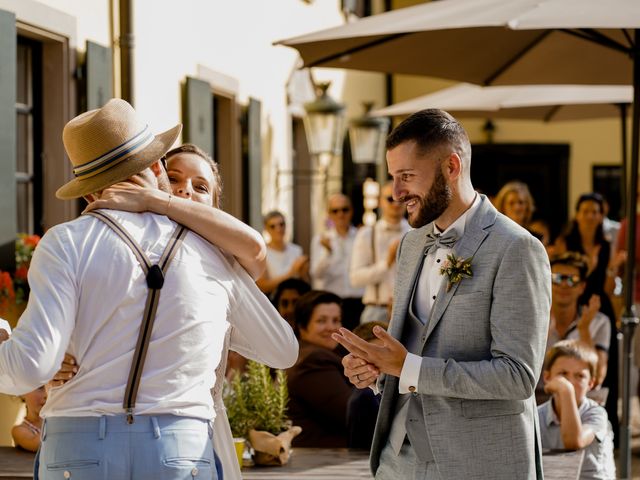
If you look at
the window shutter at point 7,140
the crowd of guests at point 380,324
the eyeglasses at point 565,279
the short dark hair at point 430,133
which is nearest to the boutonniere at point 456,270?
the short dark hair at point 430,133

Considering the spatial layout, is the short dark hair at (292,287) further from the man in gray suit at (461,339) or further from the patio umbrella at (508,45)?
the man in gray suit at (461,339)

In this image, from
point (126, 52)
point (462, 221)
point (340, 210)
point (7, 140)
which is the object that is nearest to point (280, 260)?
point (340, 210)

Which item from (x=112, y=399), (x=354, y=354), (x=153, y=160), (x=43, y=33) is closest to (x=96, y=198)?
(x=153, y=160)

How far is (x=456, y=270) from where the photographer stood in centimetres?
333

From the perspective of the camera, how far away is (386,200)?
10797 mm

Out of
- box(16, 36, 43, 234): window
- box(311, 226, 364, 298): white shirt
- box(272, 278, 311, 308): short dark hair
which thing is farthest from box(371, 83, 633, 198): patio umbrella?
box(16, 36, 43, 234): window

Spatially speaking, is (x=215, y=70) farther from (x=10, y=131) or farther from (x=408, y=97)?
(x=408, y=97)

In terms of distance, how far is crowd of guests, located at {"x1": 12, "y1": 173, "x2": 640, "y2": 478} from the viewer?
5273 mm

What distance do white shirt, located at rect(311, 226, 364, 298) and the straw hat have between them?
8.59 meters

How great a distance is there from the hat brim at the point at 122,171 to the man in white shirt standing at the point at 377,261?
7344mm

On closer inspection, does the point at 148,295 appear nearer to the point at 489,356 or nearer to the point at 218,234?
the point at 218,234

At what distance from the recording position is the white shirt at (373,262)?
10445 millimetres

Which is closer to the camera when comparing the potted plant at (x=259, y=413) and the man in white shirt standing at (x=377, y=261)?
the potted plant at (x=259, y=413)

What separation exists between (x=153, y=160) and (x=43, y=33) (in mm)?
4547
